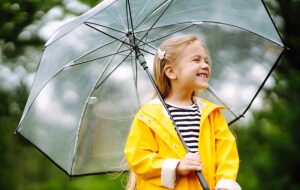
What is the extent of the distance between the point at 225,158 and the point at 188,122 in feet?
0.82

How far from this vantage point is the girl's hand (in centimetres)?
282

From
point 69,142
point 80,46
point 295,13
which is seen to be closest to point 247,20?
point 80,46

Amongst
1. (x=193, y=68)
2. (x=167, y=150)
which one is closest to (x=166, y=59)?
(x=193, y=68)

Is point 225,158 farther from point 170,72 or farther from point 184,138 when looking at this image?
point 170,72

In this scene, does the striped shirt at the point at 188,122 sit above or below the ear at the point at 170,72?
below

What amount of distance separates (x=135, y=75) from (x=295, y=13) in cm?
457

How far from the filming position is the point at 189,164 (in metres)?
2.83

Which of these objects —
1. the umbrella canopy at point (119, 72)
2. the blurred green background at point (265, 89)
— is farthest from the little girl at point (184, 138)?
the blurred green background at point (265, 89)

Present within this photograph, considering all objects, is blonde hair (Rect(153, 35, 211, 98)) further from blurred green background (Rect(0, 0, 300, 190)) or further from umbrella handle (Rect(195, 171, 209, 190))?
blurred green background (Rect(0, 0, 300, 190))

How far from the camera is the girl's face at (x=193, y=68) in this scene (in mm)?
3092

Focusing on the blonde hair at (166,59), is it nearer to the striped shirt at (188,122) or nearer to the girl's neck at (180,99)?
the girl's neck at (180,99)

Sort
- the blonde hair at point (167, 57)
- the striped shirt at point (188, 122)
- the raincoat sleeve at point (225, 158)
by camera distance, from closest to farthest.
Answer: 1. the raincoat sleeve at point (225, 158)
2. the striped shirt at point (188, 122)
3. the blonde hair at point (167, 57)

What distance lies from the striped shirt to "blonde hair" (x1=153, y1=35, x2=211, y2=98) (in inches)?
6.3

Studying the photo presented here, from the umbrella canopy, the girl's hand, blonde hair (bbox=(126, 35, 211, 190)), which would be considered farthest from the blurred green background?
the girl's hand
